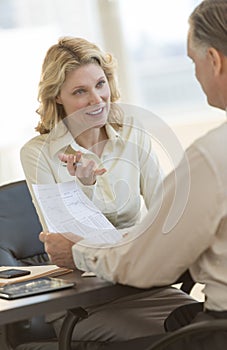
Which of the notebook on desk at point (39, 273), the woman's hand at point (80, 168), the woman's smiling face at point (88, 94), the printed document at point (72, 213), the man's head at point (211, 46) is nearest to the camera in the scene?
the man's head at point (211, 46)

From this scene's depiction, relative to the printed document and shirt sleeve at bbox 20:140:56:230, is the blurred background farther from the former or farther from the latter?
the printed document

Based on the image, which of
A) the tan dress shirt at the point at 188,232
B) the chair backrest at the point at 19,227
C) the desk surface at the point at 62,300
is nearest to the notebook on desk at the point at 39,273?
the desk surface at the point at 62,300

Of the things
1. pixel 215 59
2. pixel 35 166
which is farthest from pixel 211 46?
pixel 35 166

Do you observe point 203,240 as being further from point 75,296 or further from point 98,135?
point 98,135

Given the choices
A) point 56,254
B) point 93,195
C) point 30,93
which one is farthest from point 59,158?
point 30,93

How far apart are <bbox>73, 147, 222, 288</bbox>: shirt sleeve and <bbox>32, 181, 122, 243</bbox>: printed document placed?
0.38 meters

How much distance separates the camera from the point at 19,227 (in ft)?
9.41

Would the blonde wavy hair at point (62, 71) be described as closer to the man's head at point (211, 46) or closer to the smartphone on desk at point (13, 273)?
the smartphone on desk at point (13, 273)

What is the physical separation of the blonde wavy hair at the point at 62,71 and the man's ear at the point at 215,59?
0.99 metres

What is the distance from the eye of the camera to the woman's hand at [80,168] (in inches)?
98.9

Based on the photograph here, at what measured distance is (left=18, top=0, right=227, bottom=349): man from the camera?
1.77m

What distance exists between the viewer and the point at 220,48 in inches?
72.7

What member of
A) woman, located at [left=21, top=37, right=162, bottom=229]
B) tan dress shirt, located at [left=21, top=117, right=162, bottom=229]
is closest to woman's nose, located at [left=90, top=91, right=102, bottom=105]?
woman, located at [left=21, top=37, right=162, bottom=229]

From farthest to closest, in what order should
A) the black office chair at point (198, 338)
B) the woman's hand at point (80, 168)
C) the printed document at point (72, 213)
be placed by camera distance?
the woman's hand at point (80, 168), the printed document at point (72, 213), the black office chair at point (198, 338)
